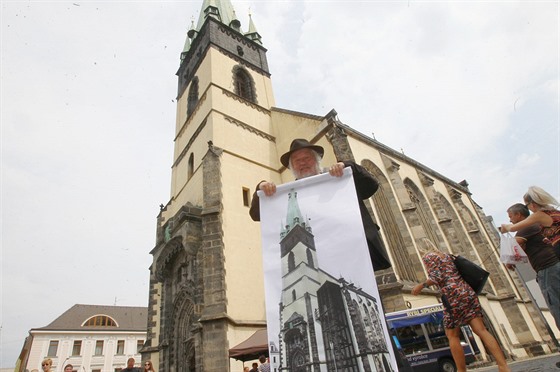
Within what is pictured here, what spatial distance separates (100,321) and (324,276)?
39.5 m

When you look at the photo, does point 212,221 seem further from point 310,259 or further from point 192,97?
point 192,97

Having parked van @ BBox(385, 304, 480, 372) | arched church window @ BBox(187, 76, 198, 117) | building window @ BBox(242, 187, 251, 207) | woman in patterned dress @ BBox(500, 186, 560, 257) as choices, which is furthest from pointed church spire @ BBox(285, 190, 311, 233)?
arched church window @ BBox(187, 76, 198, 117)

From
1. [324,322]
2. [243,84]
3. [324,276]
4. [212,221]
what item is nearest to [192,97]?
[243,84]

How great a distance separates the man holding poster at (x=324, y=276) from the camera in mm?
1655

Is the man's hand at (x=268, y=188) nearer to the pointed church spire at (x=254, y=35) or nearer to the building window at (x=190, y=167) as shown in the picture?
the building window at (x=190, y=167)

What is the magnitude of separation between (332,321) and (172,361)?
1224cm

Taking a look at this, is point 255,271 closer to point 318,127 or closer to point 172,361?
point 172,361

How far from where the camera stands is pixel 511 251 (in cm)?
306

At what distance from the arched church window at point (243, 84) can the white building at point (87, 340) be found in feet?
86.2

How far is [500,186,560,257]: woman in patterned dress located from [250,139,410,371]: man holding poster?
175cm

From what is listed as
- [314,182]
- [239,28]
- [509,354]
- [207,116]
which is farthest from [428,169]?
[314,182]

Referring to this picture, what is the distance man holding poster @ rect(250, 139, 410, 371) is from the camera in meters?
1.66

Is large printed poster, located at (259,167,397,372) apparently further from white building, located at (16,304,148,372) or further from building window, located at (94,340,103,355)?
building window, located at (94,340,103,355)

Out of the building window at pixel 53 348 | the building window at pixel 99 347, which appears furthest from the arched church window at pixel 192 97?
the building window at pixel 53 348
